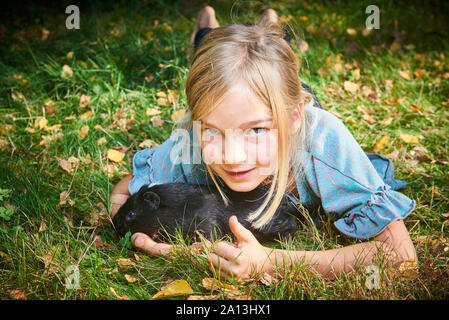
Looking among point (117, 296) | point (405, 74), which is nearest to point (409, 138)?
point (405, 74)

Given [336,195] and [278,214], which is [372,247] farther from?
[278,214]

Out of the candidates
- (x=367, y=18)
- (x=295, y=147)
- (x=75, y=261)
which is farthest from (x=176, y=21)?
(x=75, y=261)

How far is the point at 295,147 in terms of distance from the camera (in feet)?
7.38

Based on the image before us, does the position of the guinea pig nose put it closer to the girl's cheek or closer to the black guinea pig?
the black guinea pig

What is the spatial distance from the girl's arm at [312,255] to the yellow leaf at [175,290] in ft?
0.51

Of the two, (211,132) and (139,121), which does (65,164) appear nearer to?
(139,121)

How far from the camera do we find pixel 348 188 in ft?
7.20

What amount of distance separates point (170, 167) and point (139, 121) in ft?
3.45

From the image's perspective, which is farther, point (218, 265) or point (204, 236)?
point (204, 236)

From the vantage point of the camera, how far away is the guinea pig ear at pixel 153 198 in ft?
7.18

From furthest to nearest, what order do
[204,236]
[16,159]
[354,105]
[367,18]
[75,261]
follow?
[367,18] → [354,105] → [16,159] → [204,236] → [75,261]

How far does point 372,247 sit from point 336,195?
310mm

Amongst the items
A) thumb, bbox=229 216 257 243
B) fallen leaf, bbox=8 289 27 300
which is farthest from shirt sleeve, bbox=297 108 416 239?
fallen leaf, bbox=8 289 27 300
